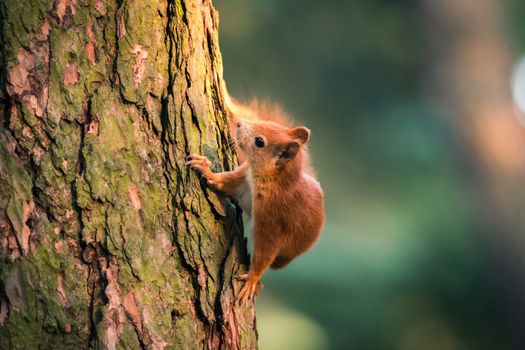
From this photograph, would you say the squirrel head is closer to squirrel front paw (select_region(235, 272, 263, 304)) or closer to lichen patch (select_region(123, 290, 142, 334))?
squirrel front paw (select_region(235, 272, 263, 304))

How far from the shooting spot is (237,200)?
1790 millimetres

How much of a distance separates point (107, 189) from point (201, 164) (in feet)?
0.83

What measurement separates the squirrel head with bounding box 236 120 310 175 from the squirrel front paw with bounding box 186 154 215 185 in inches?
12.7

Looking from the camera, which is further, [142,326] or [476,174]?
[476,174]

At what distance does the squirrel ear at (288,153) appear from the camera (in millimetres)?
1904

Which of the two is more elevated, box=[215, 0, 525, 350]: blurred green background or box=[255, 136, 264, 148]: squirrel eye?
box=[215, 0, 525, 350]: blurred green background

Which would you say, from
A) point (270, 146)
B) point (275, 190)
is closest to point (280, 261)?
point (275, 190)

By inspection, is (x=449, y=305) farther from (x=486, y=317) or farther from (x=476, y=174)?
(x=476, y=174)

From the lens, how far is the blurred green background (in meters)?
4.04

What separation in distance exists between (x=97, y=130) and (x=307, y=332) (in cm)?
343

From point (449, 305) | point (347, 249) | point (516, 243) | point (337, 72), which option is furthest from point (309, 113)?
point (516, 243)

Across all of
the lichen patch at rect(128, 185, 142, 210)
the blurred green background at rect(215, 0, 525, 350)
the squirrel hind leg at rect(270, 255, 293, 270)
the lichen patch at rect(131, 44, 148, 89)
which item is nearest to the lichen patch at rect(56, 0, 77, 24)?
the lichen patch at rect(131, 44, 148, 89)

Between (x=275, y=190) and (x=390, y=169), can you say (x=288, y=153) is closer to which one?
(x=275, y=190)

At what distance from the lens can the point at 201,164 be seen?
5.12ft
